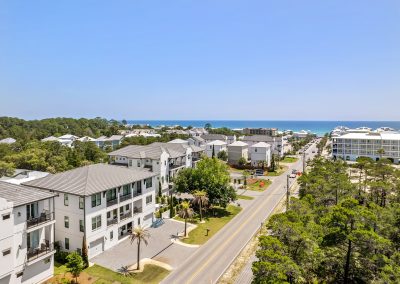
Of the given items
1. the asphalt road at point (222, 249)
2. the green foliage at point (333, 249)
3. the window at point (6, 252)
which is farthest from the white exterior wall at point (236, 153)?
the window at point (6, 252)

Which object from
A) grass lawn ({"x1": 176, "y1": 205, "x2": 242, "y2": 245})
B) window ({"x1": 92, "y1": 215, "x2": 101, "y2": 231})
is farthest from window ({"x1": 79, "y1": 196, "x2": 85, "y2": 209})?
grass lawn ({"x1": 176, "y1": 205, "x2": 242, "y2": 245})

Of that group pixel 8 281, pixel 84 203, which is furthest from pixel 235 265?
pixel 8 281

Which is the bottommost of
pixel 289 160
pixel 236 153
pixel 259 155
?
pixel 289 160

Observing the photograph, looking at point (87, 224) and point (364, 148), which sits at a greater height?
point (364, 148)

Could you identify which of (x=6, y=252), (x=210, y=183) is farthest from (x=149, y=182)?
(x=6, y=252)

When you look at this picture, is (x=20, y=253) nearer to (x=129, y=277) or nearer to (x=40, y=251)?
(x=40, y=251)

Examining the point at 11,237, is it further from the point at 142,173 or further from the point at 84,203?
the point at 142,173

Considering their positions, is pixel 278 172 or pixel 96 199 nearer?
pixel 96 199

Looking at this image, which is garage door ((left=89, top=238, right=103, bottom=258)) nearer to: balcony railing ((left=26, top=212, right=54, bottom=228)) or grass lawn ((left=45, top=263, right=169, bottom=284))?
grass lawn ((left=45, top=263, right=169, bottom=284))
